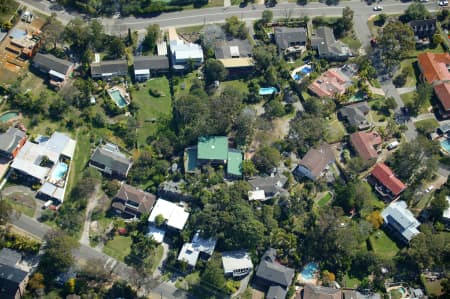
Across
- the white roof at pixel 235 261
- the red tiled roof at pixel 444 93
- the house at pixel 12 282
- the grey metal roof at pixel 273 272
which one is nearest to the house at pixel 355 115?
the red tiled roof at pixel 444 93

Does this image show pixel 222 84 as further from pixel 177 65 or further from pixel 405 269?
pixel 405 269

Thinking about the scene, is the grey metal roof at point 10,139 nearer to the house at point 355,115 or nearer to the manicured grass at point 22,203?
the manicured grass at point 22,203

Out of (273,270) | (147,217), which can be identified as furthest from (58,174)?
(273,270)

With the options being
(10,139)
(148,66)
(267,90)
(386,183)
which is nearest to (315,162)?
(386,183)

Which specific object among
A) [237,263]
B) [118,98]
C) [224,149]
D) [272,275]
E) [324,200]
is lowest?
[272,275]

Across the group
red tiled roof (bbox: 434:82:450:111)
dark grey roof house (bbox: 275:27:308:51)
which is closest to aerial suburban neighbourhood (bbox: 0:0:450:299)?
red tiled roof (bbox: 434:82:450:111)

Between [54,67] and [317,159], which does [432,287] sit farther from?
[54,67]

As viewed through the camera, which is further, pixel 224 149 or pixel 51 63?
pixel 51 63
